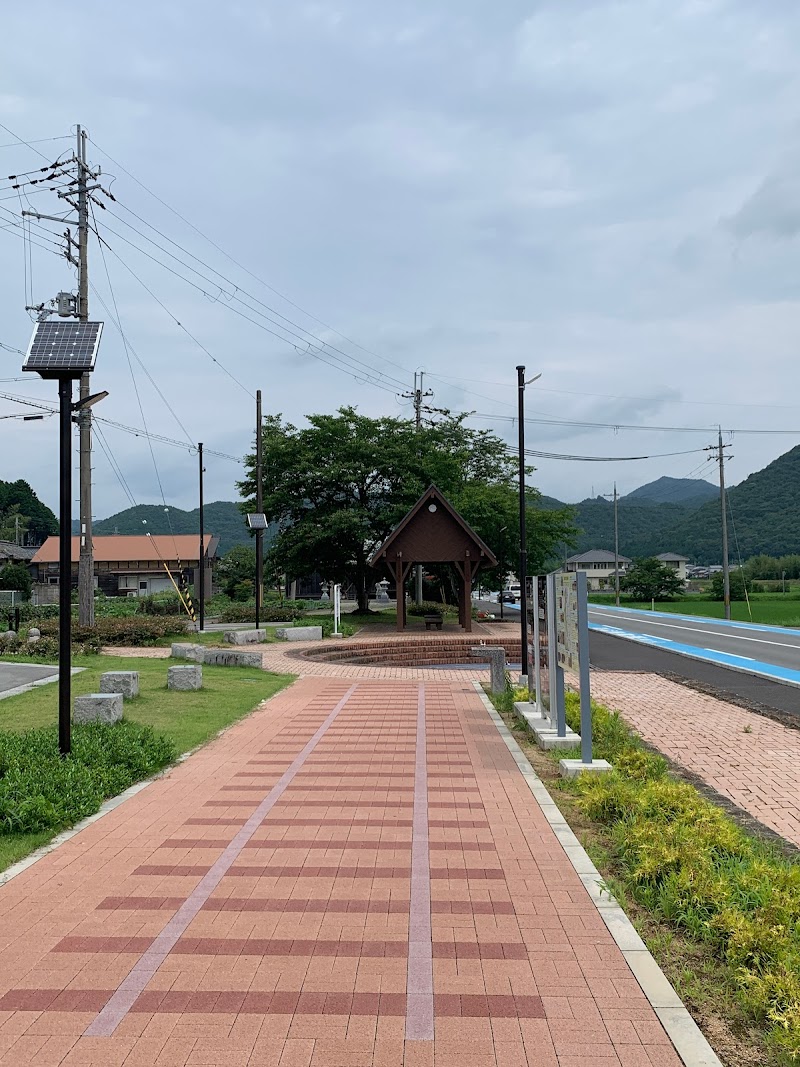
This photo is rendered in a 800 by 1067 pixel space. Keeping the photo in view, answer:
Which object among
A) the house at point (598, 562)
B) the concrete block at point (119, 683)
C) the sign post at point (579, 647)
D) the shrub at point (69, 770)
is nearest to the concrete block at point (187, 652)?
the concrete block at point (119, 683)

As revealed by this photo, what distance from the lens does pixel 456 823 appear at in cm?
692

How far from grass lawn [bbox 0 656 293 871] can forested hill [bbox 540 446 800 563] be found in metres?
43.8

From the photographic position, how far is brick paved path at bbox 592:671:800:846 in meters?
7.71

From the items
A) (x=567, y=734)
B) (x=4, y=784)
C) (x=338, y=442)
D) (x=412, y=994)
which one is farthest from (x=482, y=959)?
(x=338, y=442)

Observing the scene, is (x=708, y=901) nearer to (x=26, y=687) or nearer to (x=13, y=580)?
(x=26, y=687)

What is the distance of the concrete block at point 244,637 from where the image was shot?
82.2ft

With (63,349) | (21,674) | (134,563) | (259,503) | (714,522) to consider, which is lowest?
(21,674)

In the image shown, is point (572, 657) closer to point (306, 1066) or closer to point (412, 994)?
point (412, 994)

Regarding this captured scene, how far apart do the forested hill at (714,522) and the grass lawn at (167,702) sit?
144 ft

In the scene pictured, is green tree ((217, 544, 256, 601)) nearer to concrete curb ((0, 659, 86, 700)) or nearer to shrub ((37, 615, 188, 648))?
shrub ((37, 615, 188, 648))

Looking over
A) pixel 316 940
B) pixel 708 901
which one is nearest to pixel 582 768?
pixel 708 901

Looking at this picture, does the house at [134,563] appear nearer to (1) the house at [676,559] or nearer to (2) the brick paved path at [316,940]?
(2) the brick paved path at [316,940]

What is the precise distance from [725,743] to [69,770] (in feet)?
24.0

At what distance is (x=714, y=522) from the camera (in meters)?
99.1
